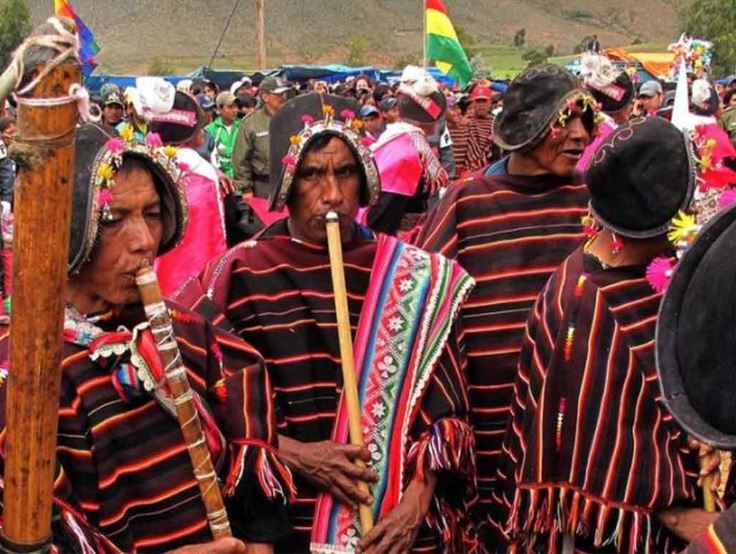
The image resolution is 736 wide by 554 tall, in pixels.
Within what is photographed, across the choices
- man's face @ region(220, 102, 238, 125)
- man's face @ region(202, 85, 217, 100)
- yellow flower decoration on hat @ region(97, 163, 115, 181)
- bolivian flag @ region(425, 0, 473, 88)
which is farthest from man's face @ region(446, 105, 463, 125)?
yellow flower decoration on hat @ region(97, 163, 115, 181)

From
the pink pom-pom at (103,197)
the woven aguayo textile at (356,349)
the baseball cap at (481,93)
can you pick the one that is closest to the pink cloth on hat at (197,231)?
the woven aguayo textile at (356,349)

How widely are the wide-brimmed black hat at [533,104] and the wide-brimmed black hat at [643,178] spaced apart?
1.12 m

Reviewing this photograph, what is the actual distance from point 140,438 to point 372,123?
395 inches

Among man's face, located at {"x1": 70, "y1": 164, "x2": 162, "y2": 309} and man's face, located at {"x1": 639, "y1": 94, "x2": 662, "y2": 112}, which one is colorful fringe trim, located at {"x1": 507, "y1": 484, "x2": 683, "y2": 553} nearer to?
man's face, located at {"x1": 70, "y1": 164, "x2": 162, "y2": 309}

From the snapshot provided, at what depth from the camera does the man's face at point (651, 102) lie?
12.6m

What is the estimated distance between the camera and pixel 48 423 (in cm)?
179

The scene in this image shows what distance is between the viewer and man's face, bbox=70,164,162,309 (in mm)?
2545

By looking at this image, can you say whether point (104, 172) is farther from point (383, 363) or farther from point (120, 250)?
point (383, 363)

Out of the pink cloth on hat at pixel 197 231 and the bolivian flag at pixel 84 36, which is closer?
the bolivian flag at pixel 84 36

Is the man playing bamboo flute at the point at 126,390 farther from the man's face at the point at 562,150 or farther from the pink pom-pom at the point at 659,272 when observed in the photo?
the man's face at the point at 562,150

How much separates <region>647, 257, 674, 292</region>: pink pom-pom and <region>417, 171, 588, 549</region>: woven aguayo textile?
1.17m

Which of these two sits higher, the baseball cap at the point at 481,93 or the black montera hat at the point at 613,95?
the baseball cap at the point at 481,93

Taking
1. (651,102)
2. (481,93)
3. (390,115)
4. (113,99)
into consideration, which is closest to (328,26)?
(390,115)

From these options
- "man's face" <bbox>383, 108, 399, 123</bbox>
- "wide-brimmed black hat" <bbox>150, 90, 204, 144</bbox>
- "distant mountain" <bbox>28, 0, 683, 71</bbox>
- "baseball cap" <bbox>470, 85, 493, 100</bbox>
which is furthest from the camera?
"distant mountain" <bbox>28, 0, 683, 71</bbox>
